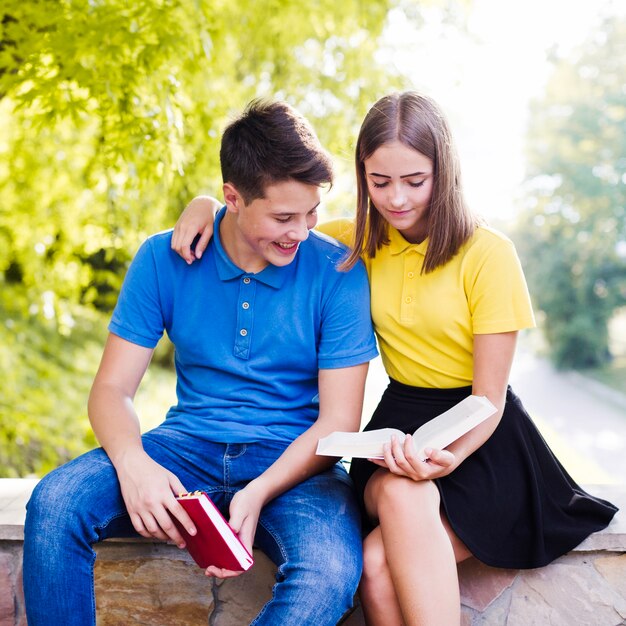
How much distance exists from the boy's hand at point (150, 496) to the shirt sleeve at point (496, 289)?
2.91 ft

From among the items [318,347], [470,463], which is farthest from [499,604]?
[318,347]

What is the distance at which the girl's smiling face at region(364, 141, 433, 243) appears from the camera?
211 centimetres

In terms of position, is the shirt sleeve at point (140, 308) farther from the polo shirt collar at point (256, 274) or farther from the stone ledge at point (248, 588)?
the stone ledge at point (248, 588)

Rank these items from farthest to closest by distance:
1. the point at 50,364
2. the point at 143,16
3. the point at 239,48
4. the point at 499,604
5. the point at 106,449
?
the point at 50,364, the point at 239,48, the point at 143,16, the point at 499,604, the point at 106,449

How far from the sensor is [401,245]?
7.47 feet

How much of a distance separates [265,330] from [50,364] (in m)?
5.69

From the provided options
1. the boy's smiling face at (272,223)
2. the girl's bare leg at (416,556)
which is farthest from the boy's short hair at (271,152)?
the girl's bare leg at (416,556)

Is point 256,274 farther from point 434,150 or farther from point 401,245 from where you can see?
point 434,150

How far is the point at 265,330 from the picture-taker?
2.23m

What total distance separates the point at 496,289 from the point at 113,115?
2.03 meters

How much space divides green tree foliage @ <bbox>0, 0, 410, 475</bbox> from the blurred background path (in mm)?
2550

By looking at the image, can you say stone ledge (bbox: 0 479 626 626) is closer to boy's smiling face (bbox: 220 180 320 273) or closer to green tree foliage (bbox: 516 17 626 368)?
boy's smiling face (bbox: 220 180 320 273)

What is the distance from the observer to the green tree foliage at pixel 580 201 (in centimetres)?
1822

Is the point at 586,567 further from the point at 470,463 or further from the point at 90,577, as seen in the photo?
the point at 90,577
